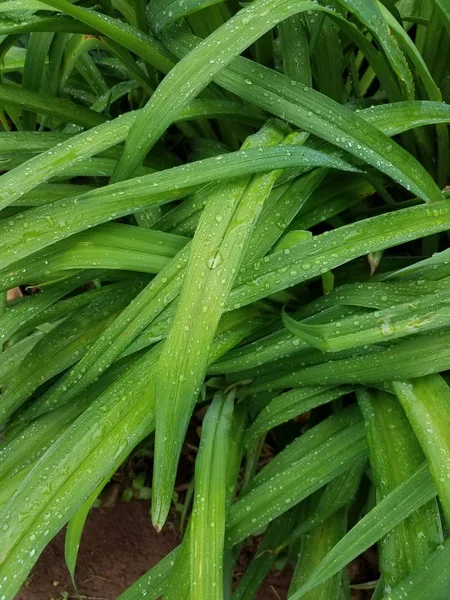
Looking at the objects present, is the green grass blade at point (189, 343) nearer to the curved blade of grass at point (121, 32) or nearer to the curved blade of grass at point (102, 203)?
the curved blade of grass at point (102, 203)

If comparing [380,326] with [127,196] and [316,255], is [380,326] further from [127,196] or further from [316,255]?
[127,196]

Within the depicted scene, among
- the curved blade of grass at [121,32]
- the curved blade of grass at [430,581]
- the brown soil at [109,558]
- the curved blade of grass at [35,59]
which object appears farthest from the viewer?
the brown soil at [109,558]

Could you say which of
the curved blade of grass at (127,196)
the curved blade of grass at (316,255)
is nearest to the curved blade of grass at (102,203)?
the curved blade of grass at (127,196)

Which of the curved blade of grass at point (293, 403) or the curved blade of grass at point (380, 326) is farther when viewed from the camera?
the curved blade of grass at point (293, 403)

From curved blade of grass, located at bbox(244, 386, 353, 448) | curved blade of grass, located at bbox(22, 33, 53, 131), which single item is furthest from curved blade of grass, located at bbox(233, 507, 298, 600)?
curved blade of grass, located at bbox(22, 33, 53, 131)

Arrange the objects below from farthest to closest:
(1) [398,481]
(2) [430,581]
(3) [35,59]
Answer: (3) [35,59], (1) [398,481], (2) [430,581]

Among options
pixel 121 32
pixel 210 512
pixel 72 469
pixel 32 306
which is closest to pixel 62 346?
pixel 32 306

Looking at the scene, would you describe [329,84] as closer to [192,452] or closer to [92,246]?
[92,246]
